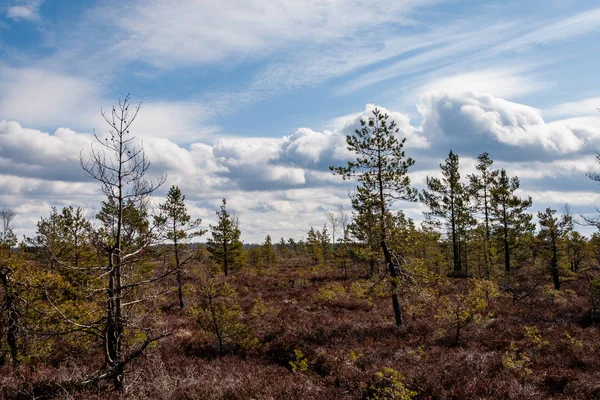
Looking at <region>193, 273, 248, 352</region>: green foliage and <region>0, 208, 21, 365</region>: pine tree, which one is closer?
<region>0, 208, 21, 365</region>: pine tree

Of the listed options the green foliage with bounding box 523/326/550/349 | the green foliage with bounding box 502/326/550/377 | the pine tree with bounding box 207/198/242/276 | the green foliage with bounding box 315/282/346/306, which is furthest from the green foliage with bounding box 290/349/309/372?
the pine tree with bounding box 207/198/242/276

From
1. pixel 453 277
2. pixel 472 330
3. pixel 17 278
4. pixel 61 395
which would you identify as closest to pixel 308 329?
pixel 472 330

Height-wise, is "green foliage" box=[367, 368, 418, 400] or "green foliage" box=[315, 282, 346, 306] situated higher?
"green foliage" box=[367, 368, 418, 400]

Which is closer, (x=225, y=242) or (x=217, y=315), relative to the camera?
(x=217, y=315)

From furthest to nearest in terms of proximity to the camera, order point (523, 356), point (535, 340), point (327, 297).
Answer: point (327, 297) → point (535, 340) → point (523, 356)

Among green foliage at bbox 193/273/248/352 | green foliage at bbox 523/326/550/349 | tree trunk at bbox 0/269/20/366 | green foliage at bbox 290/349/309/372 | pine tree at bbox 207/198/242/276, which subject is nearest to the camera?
tree trunk at bbox 0/269/20/366

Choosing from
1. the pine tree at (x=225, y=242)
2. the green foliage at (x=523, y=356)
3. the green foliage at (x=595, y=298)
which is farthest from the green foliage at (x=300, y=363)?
the pine tree at (x=225, y=242)

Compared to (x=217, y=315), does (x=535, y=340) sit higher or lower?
lower

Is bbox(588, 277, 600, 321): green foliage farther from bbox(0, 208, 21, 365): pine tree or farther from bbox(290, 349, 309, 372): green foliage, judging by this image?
bbox(0, 208, 21, 365): pine tree

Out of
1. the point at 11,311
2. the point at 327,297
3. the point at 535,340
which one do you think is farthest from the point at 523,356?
the point at 11,311

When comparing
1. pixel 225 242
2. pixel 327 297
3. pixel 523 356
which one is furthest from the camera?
pixel 225 242

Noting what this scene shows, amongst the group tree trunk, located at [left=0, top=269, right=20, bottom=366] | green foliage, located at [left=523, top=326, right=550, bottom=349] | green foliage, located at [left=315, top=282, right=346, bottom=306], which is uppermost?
tree trunk, located at [left=0, top=269, right=20, bottom=366]

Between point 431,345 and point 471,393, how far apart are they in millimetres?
5256

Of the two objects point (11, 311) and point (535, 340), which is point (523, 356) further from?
point (11, 311)
